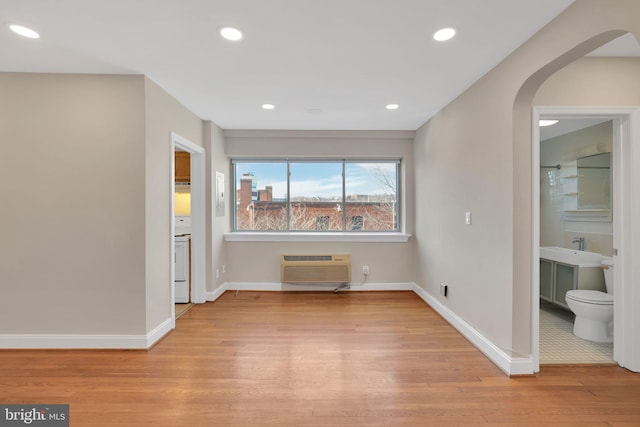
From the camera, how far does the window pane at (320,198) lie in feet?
15.4

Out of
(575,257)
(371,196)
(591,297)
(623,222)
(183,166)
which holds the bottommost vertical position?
(591,297)

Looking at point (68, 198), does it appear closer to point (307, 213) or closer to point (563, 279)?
point (307, 213)

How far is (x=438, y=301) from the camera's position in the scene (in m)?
3.58

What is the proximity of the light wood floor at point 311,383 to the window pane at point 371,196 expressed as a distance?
1958 millimetres

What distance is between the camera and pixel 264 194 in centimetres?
469

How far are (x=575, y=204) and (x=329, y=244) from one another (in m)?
3.25

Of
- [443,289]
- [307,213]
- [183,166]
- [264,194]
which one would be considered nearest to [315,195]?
[307,213]

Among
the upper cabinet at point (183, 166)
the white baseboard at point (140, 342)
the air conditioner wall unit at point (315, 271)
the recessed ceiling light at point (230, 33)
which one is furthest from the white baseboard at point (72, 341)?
the recessed ceiling light at point (230, 33)

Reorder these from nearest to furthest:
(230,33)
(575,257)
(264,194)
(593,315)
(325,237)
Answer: (230,33) → (593,315) → (575,257) → (325,237) → (264,194)

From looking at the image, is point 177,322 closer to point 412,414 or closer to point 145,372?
point 145,372

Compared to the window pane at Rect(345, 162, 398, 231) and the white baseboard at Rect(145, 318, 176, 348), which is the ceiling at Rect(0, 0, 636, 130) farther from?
the white baseboard at Rect(145, 318, 176, 348)

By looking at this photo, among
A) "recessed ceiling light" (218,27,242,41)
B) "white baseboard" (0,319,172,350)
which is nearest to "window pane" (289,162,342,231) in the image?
"white baseboard" (0,319,172,350)

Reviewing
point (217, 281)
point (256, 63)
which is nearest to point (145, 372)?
point (217, 281)

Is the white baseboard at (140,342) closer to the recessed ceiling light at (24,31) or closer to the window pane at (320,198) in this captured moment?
the window pane at (320,198)
